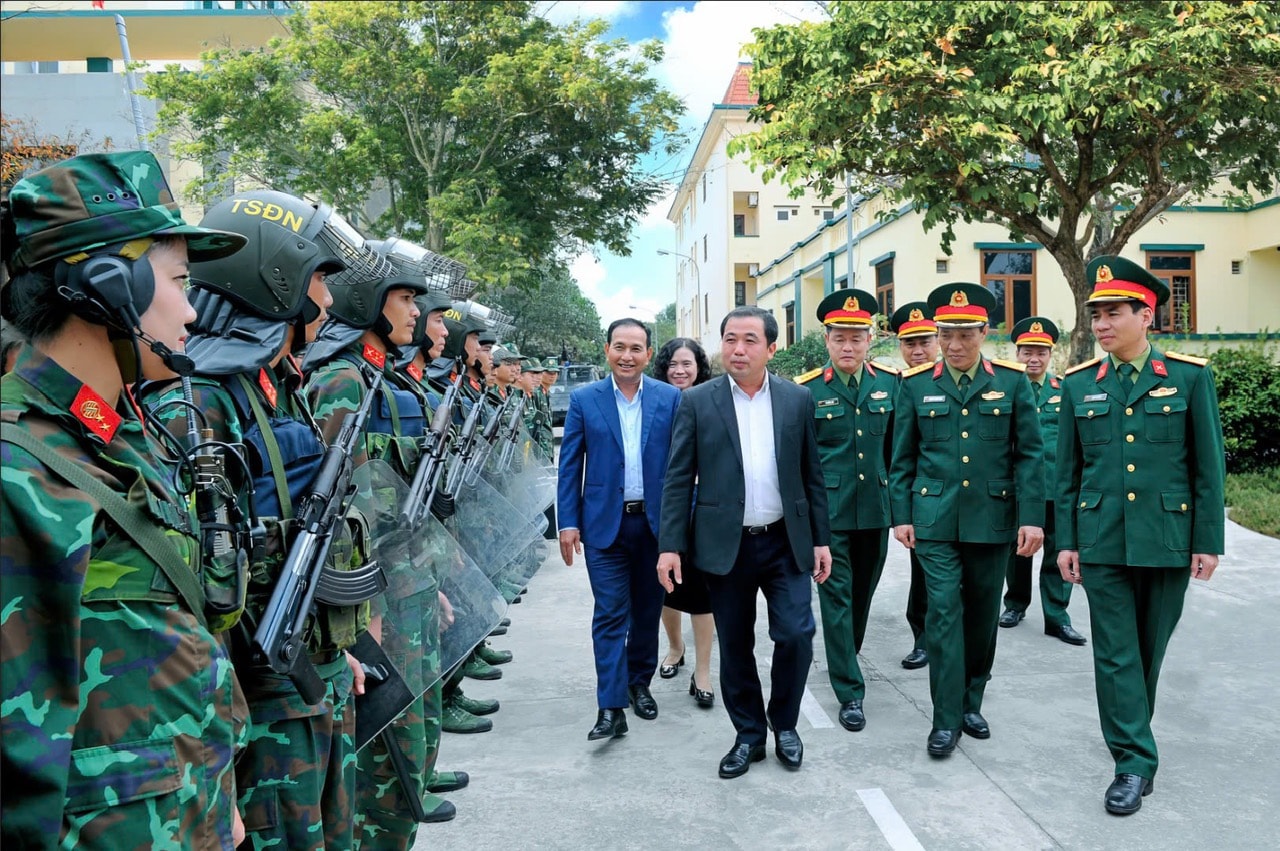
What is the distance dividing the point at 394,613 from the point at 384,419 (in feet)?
3.25

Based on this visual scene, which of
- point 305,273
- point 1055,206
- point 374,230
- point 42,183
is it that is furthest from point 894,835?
point 374,230

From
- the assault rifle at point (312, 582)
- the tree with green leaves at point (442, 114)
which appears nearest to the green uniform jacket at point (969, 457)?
the assault rifle at point (312, 582)

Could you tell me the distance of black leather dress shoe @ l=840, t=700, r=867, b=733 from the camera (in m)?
→ 5.07

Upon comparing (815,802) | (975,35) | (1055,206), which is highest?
(975,35)

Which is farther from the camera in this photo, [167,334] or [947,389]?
[947,389]

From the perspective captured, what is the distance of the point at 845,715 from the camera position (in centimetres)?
514

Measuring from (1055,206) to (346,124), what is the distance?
11.3 m

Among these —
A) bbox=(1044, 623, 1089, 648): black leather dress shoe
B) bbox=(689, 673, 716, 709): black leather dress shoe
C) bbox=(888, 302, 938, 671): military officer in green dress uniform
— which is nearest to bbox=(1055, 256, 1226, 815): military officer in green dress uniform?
bbox=(888, 302, 938, 671): military officer in green dress uniform

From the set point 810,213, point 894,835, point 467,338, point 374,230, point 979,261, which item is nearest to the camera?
point 894,835

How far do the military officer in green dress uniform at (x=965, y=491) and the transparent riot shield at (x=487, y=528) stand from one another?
200 cm

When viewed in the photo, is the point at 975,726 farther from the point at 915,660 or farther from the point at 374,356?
the point at 374,356

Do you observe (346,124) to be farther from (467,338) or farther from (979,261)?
(979,261)

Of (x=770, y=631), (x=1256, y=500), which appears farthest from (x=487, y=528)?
(x=1256, y=500)

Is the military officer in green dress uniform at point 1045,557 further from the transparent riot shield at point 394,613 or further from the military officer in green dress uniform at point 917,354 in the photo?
the transparent riot shield at point 394,613
